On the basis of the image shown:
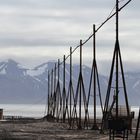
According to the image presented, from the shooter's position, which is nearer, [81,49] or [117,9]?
[117,9]

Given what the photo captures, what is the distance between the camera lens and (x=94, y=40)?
60.8 m

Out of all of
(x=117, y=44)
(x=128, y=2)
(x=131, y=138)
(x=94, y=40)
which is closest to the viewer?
(x=128, y=2)

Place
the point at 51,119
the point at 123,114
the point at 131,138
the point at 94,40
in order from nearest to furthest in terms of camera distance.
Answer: the point at 131,138 → the point at 123,114 → the point at 94,40 → the point at 51,119

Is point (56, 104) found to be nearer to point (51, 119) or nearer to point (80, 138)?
point (51, 119)

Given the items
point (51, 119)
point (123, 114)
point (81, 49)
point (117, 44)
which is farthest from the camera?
point (51, 119)

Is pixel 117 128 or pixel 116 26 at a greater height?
pixel 116 26

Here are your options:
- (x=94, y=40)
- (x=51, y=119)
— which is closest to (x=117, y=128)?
(x=94, y=40)

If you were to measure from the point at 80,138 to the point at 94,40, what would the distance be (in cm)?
1385

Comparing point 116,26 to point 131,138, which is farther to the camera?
point 131,138

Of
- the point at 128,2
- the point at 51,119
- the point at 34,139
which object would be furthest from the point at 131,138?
the point at 51,119

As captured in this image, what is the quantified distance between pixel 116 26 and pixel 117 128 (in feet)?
22.8

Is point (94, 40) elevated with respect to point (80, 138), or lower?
elevated

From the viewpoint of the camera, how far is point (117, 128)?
42812mm

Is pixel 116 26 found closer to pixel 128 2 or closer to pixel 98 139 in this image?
pixel 128 2
